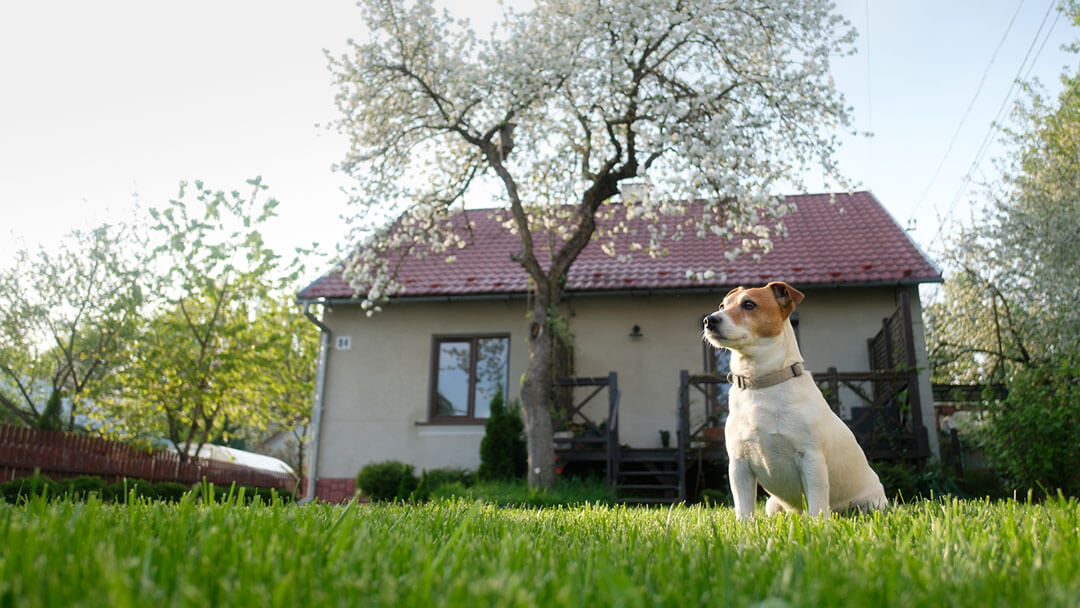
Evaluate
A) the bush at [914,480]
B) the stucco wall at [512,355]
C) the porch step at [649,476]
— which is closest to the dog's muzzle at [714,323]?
the bush at [914,480]

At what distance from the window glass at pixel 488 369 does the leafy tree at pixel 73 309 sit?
25.2ft

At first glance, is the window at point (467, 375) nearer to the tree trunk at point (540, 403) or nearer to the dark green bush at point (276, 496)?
the tree trunk at point (540, 403)

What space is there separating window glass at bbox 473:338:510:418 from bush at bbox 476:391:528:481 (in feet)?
4.84

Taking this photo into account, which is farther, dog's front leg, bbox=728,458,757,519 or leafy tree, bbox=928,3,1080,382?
leafy tree, bbox=928,3,1080,382

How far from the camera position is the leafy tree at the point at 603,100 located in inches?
384

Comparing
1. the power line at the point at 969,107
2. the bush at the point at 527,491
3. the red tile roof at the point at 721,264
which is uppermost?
the power line at the point at 969,107

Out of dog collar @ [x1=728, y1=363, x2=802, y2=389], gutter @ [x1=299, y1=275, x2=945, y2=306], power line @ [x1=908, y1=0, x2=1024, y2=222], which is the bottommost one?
dog collar @ [x1=728, y1=363, x2=802, y2=389]

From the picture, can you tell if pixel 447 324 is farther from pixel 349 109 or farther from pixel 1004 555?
pixel 1004 555

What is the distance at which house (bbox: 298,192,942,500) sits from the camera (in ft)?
41.9

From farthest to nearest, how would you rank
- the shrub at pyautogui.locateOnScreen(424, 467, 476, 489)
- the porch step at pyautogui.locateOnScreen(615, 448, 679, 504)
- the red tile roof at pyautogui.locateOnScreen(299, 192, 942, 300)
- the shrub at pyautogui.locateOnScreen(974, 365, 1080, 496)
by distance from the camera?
1. the red tile roof at pyautogui.locateOnScreen(299, 192, 942, 300)
2. the shrub at pyautogui.locateOnScreen(424, 467, 476, 489)
3. the porch step at pyautogui.locateOnScreen(615, 448, 679, 504)
4. the shrub at pyautogui.locateOnScreen(974, 365, 1080, 496)

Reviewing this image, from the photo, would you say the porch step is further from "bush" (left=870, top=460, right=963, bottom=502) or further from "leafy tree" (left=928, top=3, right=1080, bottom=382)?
"leafy tree" (left=928, top=3, right=1080, bottom=382)

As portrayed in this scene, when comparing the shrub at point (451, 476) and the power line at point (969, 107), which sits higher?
the power line at point (969, 107)

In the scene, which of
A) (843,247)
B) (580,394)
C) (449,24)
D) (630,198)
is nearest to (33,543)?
(630,198)

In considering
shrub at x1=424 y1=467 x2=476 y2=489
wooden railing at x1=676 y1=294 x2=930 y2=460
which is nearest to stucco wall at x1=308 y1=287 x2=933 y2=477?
shrub at x1=424 y1=467 x2=476 y2=489
